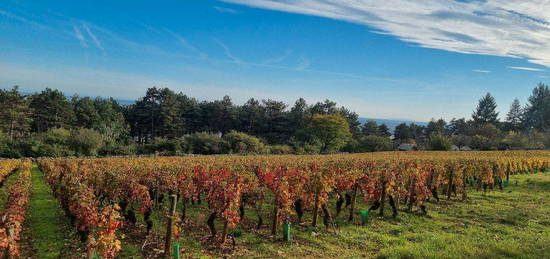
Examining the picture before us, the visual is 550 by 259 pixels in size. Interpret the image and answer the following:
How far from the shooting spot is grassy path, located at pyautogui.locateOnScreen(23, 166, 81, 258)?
8883 mm

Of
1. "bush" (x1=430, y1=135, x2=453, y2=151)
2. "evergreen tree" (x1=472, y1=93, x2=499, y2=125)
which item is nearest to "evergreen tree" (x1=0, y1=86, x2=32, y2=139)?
"bush" (x1=430, y1=135, x2=453, y2=151)

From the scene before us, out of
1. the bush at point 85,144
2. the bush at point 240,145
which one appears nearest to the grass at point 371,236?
the bush at point 85,144

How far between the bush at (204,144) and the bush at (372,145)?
2981 cm

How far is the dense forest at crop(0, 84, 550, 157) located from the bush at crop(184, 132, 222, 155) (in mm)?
150

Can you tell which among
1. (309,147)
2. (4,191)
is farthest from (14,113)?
(309,147)

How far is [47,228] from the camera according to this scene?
11.2 metres

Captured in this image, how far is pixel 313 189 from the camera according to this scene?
11.9 meters

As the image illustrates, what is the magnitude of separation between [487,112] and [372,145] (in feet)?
181

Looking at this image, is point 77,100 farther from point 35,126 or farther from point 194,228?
point 194,228

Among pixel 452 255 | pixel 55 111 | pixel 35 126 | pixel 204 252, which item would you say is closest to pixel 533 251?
pixel 452 255

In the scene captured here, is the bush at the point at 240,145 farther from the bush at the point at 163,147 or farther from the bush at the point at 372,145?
the bush at the point at 372,145

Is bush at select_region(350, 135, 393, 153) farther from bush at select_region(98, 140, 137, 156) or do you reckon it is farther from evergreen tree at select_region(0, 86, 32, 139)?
evergreen tree at select_region(0, 86, 32, 139)

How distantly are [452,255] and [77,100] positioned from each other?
267ft

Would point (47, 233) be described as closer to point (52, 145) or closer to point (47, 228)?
point (47, 228)
